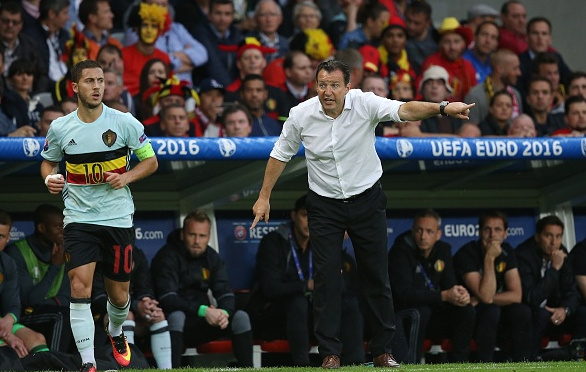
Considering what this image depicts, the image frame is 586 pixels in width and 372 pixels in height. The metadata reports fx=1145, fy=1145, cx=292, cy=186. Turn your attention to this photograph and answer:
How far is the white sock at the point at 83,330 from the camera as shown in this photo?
715cm

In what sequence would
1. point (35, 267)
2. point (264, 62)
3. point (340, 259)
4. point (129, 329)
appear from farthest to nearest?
point (264, 62)
point (35, 267)
point (129, 329)
point (340, 259)

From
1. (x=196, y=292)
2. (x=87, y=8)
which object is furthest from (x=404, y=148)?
(x=87, y=8)

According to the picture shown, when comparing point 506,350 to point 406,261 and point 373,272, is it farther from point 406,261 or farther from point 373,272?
point 373,272

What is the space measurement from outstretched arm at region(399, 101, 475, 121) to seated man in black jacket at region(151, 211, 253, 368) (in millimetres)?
2833

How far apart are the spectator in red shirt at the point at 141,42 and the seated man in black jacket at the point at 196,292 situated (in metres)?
2.51

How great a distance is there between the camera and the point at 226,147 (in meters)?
9.18

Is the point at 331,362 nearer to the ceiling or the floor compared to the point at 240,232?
nearer to the floor

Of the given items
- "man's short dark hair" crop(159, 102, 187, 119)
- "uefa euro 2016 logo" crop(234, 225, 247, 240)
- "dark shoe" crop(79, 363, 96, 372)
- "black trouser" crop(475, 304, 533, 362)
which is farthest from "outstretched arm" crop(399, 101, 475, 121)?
"uefa euro 2016 logo" crop(234, 225, 247, 240)

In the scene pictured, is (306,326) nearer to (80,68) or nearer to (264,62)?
(80,68)

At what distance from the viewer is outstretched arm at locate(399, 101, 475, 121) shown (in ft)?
23.1

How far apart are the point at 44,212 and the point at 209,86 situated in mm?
2638

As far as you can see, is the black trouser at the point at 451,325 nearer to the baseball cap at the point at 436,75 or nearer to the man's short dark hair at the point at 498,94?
the man's short dark hair at the point at 498,94

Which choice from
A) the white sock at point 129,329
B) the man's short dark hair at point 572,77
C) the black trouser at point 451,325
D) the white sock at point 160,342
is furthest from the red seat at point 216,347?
the man's short dark hair at point 572,77

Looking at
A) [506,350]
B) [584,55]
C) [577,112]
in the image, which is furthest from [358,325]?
[584,55]
